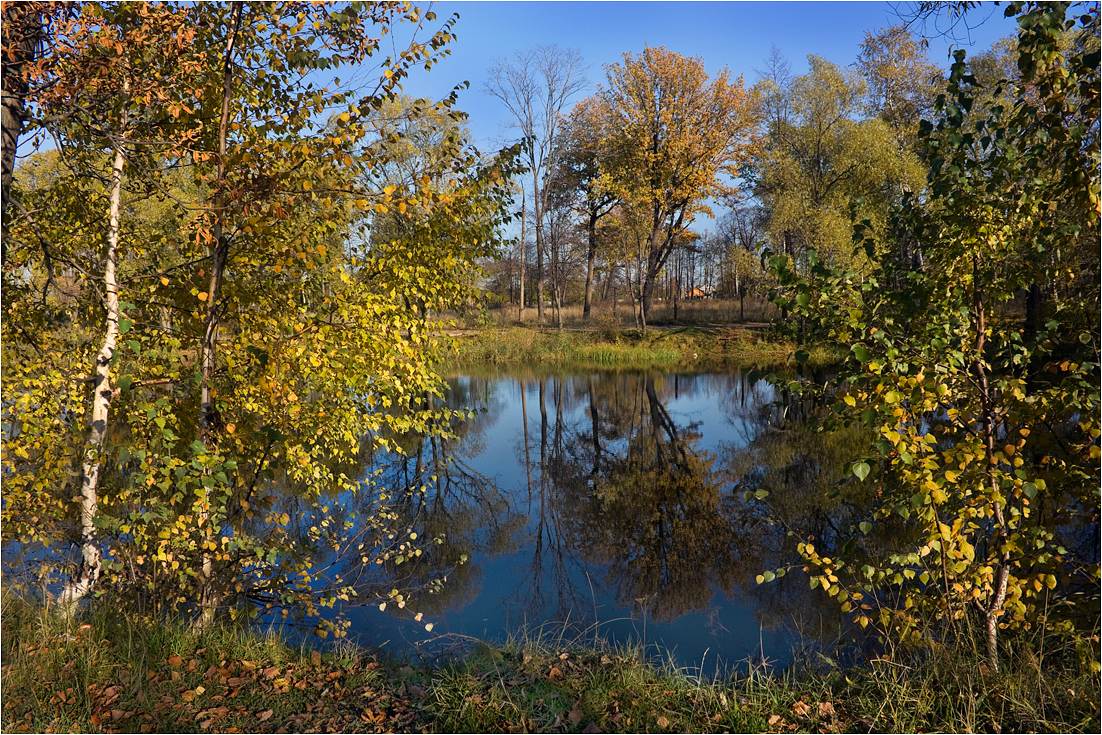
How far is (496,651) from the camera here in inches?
224

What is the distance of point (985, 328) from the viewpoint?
459 centimetres

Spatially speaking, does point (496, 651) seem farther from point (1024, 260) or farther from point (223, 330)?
point (1024, 260)

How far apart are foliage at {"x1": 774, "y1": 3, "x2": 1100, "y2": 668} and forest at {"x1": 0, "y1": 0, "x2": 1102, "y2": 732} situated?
0.10ft

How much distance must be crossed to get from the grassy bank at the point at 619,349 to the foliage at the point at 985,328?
24420 mm

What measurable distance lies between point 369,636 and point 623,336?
27141 millimetres

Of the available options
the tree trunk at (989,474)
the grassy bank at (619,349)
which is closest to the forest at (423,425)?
the tree trunk at (989,474)

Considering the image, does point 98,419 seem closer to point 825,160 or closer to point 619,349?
point 619,349

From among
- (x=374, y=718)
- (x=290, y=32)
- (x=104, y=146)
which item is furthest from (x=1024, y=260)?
(x=104, y=146)

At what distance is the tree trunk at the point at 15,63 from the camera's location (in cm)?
428

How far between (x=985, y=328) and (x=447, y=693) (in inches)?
169

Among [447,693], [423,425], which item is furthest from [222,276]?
[447,693]

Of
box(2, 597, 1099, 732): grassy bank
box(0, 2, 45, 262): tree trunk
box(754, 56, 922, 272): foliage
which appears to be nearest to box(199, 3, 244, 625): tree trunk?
box(2, 597, 1099, 732): grassy bank

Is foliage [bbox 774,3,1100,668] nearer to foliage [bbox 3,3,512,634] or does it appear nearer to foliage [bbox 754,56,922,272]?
foliage [bbox 3,3,512,634]

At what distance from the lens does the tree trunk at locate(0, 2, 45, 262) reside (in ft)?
14.0
